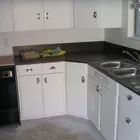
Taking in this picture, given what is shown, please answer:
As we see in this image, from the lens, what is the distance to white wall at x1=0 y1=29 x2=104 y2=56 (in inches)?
142

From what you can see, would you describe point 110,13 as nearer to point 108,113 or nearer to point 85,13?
point 85,13

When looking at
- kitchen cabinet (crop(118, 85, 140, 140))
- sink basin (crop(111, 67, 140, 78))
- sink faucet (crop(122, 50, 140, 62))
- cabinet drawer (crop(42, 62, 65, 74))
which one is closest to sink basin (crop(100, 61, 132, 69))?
sink faucet (crop(122, 50, 140, 62))

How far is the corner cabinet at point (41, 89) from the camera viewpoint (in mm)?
3248

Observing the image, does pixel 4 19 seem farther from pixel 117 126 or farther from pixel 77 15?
pixel 117 126

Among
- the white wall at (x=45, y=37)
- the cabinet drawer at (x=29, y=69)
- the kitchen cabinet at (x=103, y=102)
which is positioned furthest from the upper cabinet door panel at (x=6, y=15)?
the kitchen cabinet at (x=103, y=102)

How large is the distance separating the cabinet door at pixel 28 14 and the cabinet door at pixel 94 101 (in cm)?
106

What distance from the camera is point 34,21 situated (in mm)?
3219

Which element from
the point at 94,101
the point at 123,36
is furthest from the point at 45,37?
the point at 94,101

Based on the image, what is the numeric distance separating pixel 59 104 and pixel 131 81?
1499mm

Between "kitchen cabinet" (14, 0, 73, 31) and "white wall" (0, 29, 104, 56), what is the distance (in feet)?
1.40

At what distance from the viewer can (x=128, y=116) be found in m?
2.18

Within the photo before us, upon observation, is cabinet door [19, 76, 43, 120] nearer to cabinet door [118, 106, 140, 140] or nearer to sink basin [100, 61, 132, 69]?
sink basin [100, 61, 132, 69]

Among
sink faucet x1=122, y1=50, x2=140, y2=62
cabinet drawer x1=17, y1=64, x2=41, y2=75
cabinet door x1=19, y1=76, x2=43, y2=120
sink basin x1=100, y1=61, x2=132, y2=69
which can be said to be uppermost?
sink faucet x1=122, y1=50, x2=140, y2=62

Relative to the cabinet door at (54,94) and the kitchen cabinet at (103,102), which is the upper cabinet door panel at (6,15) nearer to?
the cabinet door at (54,94)
